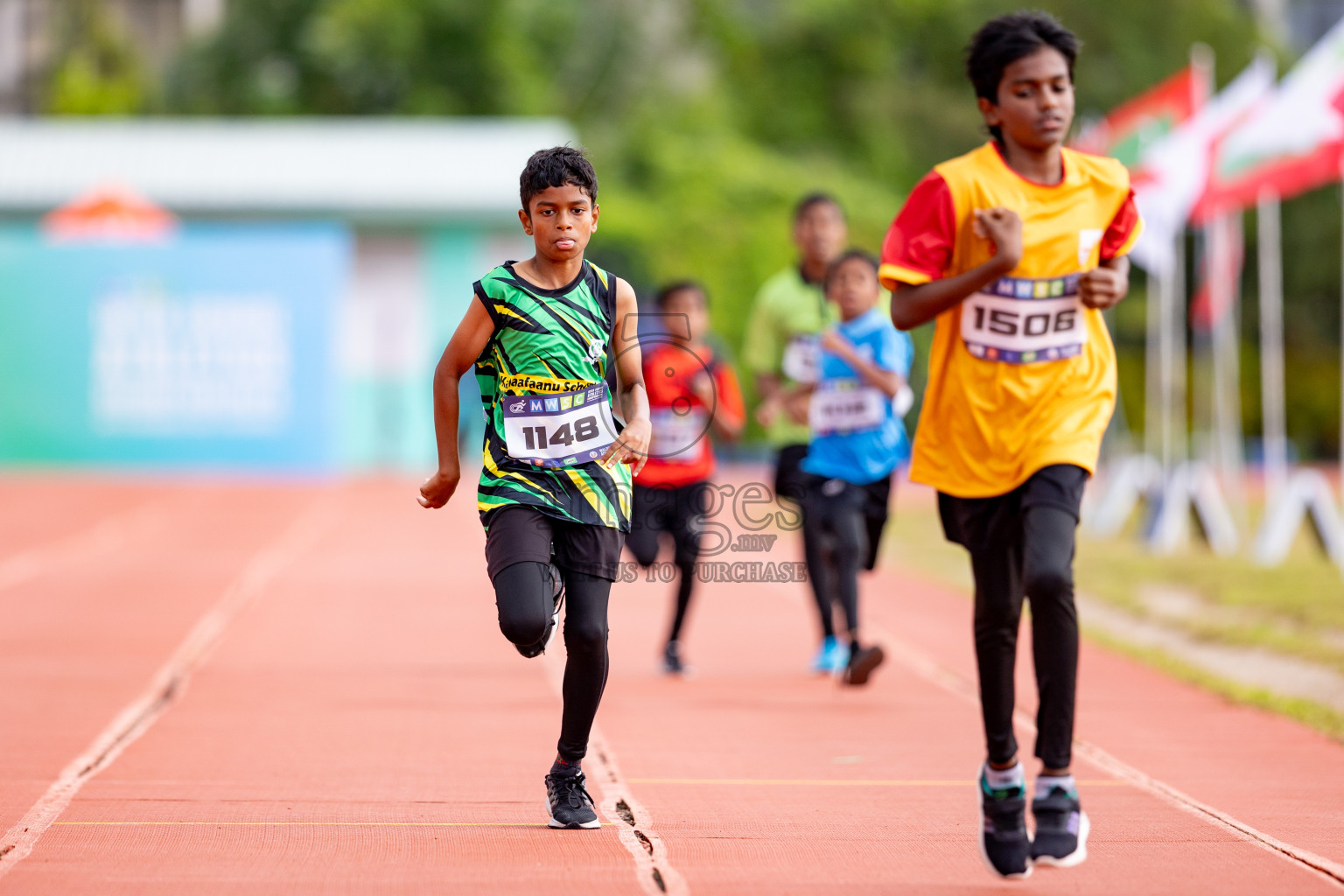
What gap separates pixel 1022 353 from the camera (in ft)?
15.1

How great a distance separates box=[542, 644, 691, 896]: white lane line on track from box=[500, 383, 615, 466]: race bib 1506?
2.41ft

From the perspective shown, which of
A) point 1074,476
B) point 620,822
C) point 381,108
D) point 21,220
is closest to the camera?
point 1074,476

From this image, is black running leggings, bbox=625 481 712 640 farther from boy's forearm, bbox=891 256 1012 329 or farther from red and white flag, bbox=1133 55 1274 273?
red and white flag, bbox=1133 55 1274 273

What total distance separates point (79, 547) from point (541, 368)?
11.9 meters

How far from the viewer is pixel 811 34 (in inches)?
1841

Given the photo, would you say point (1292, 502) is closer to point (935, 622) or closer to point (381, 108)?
point (935, 622)

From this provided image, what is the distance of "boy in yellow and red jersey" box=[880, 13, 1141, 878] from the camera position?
4.45 meters

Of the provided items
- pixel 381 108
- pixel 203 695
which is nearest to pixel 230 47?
pixel 381 108

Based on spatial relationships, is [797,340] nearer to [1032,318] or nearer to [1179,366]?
[1032,318]

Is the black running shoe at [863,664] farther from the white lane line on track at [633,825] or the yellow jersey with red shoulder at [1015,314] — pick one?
the yellow jersey with red shoulder at [1015,314]

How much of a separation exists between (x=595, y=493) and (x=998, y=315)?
3.98ft

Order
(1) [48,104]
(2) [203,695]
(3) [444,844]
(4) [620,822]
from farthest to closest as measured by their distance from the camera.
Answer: (1) [48,104]
(2) [203,695]
(4) [620,822]
(3) [444,844]

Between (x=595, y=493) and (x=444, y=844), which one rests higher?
(x=595, y=493)

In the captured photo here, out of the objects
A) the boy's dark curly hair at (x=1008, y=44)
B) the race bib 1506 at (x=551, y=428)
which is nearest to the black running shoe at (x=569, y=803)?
the race bib 1506 at (x=551, y=428)
